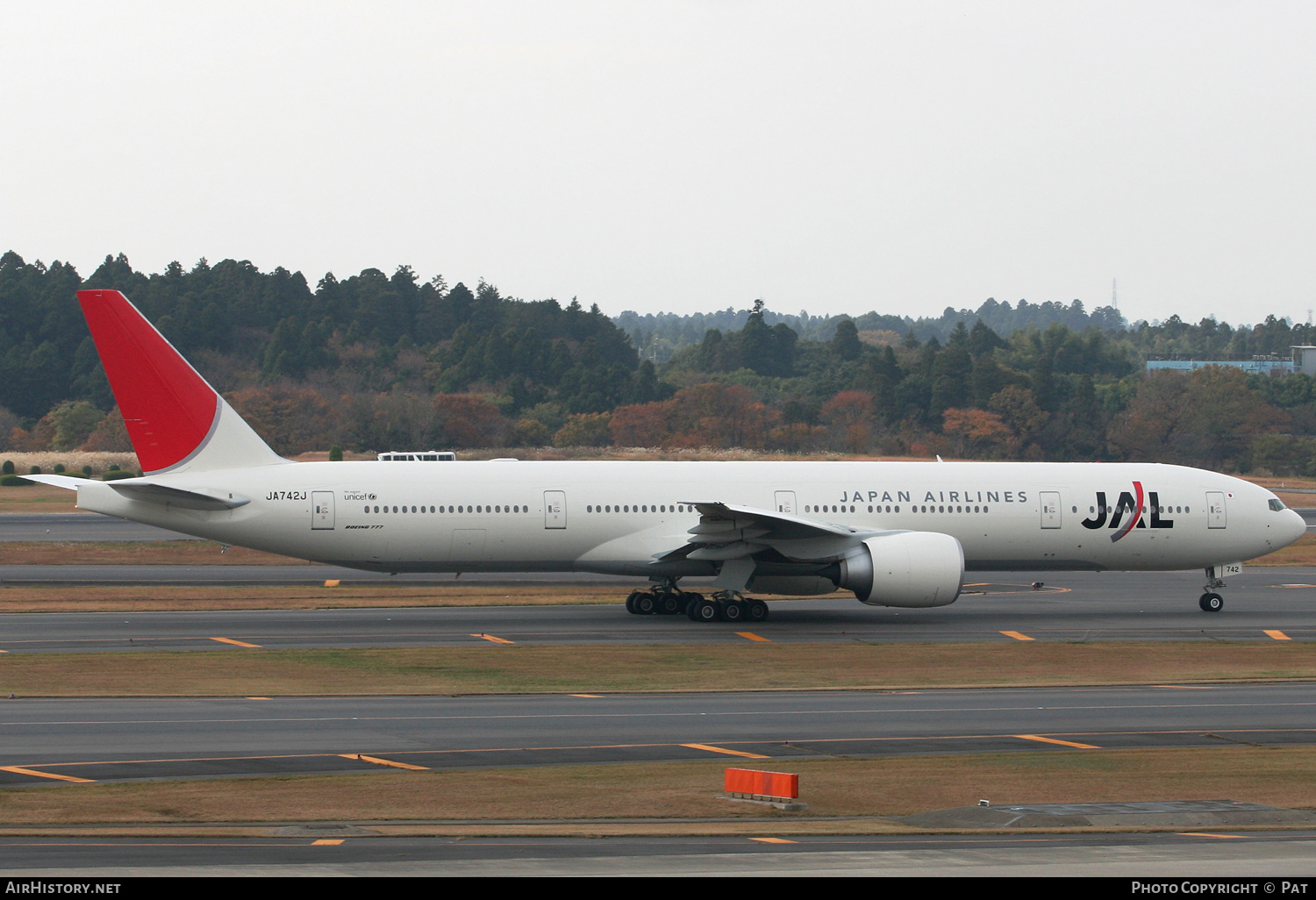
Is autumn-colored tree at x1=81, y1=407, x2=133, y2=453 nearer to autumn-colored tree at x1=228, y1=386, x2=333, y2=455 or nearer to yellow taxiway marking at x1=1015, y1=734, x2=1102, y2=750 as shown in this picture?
autumn-colored tree at x1=228, y1=386, x2=333, y2=455

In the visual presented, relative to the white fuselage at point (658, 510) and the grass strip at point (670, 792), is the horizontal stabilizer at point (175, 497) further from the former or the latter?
the grass strip at point (670, 792)

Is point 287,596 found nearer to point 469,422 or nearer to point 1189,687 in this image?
point 1189,687

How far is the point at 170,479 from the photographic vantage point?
33656mm

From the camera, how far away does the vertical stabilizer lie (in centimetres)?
3319

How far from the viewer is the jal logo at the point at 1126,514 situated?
36.2 m

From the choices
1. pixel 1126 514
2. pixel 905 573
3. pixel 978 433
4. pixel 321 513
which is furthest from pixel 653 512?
pixel 978 433

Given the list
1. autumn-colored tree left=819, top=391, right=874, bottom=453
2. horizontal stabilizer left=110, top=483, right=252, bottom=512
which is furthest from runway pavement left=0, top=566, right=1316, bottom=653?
autumn-colored tree left=819, top=391, right=874, bottom=453

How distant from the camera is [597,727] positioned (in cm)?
2142

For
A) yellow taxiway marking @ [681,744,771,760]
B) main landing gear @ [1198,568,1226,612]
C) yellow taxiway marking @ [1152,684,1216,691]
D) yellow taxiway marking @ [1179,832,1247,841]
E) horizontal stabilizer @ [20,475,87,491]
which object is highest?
horizontal stabilizer @ [20,475,87,491]

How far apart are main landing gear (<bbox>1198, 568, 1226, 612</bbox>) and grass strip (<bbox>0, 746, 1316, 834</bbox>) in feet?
57.4

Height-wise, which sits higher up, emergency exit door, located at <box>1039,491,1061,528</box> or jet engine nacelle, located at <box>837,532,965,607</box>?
emergency exit door, located at <box>1039,491,1061,528</box>

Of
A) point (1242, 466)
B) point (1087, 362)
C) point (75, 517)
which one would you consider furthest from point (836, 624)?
point (1087, 362)

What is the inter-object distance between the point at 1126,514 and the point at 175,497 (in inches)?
971
